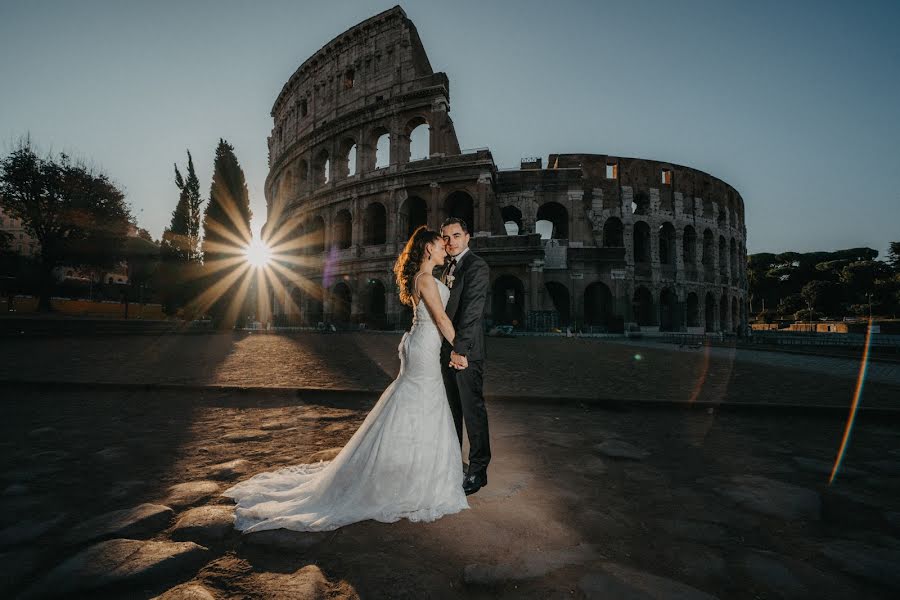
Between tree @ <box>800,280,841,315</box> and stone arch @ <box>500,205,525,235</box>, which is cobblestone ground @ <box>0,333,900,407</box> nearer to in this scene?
stone arch @ <box>500,205,525,235</box>

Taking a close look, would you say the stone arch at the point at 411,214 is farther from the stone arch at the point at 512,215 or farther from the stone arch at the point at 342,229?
the stone arch at the point at 512,215

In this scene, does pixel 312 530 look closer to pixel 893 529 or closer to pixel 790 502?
pixel 790 502

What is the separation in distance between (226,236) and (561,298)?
23943 mm

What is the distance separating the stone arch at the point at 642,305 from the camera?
1141 inches

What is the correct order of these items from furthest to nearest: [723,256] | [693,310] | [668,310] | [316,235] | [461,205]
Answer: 1. [723,256]
2. [693,310]
3. [668,310]
4. [316,235]
5. [461,205]

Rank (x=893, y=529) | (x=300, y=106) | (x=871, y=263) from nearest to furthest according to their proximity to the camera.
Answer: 1. (x=893, y=529)
2. (x=300, y=106)
3. (x=871, y=263)

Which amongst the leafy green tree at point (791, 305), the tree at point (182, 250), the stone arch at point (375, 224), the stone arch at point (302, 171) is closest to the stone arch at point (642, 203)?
the stone arch at point (375, 224)

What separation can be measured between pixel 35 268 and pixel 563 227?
119ft

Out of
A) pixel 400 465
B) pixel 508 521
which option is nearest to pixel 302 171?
pixel 400 465

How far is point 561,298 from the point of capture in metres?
27.4

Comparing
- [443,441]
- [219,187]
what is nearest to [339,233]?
[219,187]

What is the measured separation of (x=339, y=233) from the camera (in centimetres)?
2661

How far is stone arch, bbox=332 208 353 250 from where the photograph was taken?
86.6 feet

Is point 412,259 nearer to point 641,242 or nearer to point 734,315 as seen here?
point 641,242
